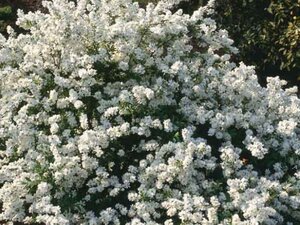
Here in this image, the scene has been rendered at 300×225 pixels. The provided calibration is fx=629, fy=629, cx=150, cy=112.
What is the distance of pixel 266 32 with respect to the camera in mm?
9180

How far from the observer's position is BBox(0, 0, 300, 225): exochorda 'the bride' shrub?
5.78 metres

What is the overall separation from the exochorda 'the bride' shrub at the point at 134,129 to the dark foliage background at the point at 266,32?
93.2 inches

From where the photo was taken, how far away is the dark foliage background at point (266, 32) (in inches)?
353

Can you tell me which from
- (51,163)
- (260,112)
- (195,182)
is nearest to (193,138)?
(195,182)

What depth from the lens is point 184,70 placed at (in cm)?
655

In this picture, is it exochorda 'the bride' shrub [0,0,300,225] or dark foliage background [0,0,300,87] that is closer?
exochorda 'the bride' shrub [0,0,300,225]

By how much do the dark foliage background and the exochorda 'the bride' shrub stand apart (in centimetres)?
237

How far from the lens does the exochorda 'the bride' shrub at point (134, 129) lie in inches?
228

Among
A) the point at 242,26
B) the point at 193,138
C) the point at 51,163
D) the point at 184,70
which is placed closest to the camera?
the point at 51,163

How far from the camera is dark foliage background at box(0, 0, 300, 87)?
29.4 ft

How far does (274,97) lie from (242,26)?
2.93 m

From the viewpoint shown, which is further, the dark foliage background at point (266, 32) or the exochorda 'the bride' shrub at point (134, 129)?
the dark foliage background at point (266, 32)

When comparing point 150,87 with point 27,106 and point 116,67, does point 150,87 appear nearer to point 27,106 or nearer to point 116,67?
point 116,67

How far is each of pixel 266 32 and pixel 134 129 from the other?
12.9 feet
